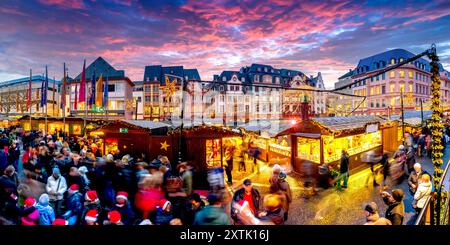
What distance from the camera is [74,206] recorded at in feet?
11.1

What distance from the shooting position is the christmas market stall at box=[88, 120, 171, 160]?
28.3ft

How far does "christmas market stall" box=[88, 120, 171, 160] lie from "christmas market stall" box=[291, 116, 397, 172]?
16.6 ft

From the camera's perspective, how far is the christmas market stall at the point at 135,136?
28.3ft

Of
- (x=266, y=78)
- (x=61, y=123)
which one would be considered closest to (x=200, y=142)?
(x=266, y=78)

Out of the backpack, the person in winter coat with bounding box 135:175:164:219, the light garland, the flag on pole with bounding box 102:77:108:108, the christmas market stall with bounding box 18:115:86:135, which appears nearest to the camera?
the light garland

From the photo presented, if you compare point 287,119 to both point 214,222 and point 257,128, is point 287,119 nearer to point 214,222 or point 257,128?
point 257,128

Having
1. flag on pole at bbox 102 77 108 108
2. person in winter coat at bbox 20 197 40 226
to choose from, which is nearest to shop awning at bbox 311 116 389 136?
person in winter coat at bbox 20 197 40 226

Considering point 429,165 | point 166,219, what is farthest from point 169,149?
point 429,165

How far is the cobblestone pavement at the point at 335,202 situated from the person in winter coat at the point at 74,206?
12.5ft

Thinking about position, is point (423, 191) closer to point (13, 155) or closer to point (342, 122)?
point (342, 122)

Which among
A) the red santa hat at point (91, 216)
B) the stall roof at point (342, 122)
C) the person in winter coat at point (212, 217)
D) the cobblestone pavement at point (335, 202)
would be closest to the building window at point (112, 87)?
the cobblestone pavement at point (335, 202)

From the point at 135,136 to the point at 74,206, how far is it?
5.68 m

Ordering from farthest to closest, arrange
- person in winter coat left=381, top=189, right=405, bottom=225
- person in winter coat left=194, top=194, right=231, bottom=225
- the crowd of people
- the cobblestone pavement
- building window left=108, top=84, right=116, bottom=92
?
building window left=108, top=84, right=116, bottom=92 < the cobblestone pavement < person in winter coat left=381, top=189, right=405, bottom=225 < the crowd of people < person in winter coat left=194, top=194, right=231, bottom=225

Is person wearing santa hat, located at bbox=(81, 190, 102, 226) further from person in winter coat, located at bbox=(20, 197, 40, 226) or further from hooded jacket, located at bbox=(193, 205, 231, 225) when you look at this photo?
hooded jacket, located at bbox=(193, 205, 231, 225)
